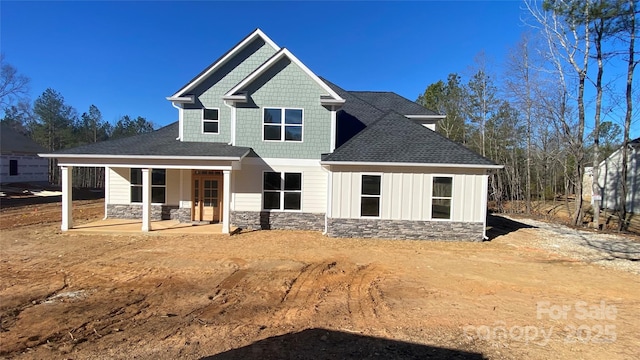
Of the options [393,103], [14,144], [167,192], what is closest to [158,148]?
[167,192]

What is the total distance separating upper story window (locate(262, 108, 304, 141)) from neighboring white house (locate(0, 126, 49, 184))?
26937mm

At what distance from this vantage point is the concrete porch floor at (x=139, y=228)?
11.7 meters

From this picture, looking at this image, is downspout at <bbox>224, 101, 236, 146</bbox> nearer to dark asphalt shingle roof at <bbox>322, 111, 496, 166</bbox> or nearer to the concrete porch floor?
the concrete porch floor

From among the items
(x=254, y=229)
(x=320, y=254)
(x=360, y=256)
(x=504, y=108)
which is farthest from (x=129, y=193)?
(x=504, y=108)

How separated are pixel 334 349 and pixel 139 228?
34.2 ft

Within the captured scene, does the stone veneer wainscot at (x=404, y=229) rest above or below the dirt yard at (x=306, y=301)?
above

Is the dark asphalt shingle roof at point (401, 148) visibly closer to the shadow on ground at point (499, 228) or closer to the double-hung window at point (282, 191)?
the double-hung window at point (282, 191)

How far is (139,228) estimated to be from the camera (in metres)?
12.1

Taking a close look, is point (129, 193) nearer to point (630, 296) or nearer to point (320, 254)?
point (320, 254)

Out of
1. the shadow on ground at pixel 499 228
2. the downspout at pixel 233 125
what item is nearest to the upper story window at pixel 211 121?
the downspout at pixel 233 125

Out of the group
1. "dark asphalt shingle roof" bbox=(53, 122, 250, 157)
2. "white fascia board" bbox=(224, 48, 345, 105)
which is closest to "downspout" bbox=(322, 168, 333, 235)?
"white fascia board" bbox=(224, 48, 345, 105)

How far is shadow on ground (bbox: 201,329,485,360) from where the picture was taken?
4.02m

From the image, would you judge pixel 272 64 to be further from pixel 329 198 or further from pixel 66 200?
pixel 66 200

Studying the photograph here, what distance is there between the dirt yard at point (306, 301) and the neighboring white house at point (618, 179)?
1598 centimetres
